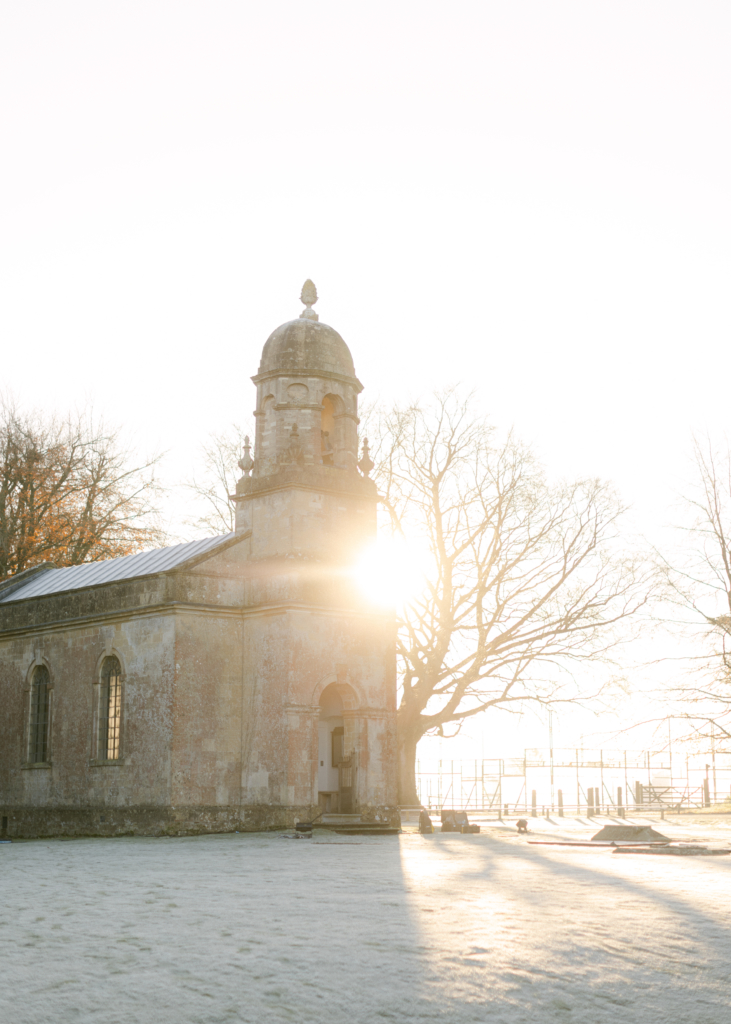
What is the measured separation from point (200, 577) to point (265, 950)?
1876cm

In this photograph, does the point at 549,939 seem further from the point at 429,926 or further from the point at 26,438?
the point at 26,438

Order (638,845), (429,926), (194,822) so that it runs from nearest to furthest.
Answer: (429,926) < (638,845) < (194,822)

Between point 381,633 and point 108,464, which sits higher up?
point 108,464

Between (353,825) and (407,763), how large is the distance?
10482 mm

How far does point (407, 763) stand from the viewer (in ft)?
121

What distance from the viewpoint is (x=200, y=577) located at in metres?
27.8

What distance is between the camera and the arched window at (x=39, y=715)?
101 ft

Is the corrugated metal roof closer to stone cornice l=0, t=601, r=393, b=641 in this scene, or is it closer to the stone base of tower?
stone cornice l=0, t=601, r=393, b=641

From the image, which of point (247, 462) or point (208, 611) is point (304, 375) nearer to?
point (247, 462)

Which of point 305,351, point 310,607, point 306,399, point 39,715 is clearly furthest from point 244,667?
point 305,351

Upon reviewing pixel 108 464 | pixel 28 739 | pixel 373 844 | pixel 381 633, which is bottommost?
pixel 373 844

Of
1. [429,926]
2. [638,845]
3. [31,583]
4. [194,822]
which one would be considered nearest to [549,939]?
[429,926]

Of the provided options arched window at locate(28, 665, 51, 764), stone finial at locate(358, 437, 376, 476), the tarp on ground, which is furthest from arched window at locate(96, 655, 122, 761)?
the tarp on ground

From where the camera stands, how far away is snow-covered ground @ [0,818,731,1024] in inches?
300
